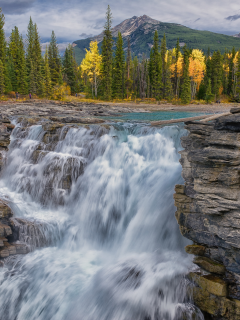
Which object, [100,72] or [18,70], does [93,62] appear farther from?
[18,70]

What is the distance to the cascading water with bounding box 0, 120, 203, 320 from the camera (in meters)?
6.92

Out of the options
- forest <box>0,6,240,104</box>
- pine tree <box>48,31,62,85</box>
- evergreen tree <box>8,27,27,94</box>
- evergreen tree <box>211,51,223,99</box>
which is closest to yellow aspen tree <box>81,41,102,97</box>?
forest <box>0,6,240,104</box>

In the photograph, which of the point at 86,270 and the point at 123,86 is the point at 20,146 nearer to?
the point at 86,270

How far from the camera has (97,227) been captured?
10.4 meters

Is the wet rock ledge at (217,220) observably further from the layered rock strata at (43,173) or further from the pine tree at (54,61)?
the pine tree at (54,61)

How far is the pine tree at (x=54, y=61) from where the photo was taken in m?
57.8

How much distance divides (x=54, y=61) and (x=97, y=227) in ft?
186

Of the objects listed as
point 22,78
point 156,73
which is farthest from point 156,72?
point 22,78

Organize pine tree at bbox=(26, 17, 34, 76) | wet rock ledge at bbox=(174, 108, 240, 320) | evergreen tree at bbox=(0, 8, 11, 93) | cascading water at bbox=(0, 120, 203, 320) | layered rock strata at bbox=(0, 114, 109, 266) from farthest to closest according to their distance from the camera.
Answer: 1. pine tree at bbox=(26, 17, 34, 76)
2. evergreen tree at bbox=(0, 8, 11, 93)
3. layered rock strata at bbox=(0, 114, 109, 266)
4. cascading water at bbox=(0, 120, 203, 320)
5. wet rock ledge at bbox=(174, 108, 240, 320)

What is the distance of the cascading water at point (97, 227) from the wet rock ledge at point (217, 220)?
0.62m

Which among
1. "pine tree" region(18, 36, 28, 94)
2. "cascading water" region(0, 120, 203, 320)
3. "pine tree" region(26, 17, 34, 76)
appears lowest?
"cascading water" region(0, 120, 203, 320)

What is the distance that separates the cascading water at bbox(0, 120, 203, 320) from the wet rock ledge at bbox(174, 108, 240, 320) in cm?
62

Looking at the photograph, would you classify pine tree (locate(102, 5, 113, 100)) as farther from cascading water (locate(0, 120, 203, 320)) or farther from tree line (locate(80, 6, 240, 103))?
cascading water (locate(0, 120, 203, 320))

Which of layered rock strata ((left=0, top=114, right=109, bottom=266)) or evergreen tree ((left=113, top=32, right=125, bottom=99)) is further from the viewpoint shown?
evergreen tree ((left=113, top=32, right=125, bottom=99))
